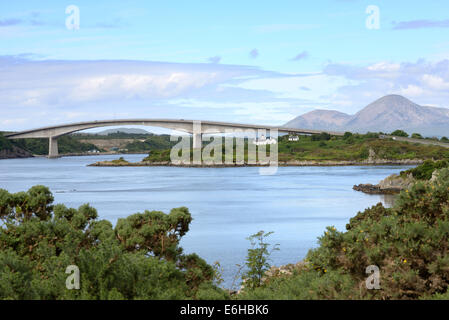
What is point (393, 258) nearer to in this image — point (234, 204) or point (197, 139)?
point (234, 204)

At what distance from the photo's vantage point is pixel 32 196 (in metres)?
11.8

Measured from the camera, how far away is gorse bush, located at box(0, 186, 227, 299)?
5.89 m

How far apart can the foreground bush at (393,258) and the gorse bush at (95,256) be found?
1.39 m

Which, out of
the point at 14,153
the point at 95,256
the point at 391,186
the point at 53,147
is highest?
the point at 53,147

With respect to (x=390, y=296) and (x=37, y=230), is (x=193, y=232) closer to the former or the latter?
(x=37, y=230)

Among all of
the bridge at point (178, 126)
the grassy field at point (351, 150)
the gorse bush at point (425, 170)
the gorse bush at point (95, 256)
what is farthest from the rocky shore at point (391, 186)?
the bridge at point (178, 126)

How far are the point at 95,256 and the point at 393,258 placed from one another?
3.59m

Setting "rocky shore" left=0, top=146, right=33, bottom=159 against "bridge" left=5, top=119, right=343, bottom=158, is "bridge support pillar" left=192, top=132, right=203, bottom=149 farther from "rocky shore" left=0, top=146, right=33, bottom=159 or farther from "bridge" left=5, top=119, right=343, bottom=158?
"rocky shore" left=0, top=146, right=33, bottom=159

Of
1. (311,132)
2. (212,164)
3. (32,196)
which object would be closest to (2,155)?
(212,164)

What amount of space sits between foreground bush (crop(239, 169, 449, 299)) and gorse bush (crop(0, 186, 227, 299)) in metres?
1.39

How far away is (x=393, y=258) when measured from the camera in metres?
6.51

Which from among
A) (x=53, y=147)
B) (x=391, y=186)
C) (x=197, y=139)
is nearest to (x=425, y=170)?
(x=391, y=186)

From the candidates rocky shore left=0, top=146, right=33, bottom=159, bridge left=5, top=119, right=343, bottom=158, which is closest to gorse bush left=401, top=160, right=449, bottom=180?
bridge left=5, top=119, right=343, bottom=158
